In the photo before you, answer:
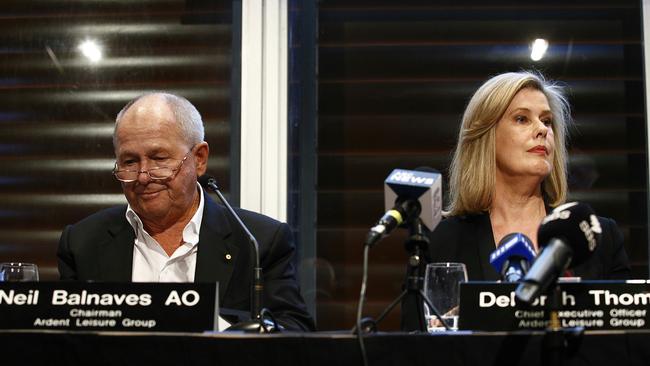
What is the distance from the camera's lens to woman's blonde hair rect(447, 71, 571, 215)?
2.58 m

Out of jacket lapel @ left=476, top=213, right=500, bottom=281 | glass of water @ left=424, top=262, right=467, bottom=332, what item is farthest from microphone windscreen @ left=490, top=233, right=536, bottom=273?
jacket lapel @ left=476, top=213, right=500, bottom=281

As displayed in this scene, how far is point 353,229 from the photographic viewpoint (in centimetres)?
335

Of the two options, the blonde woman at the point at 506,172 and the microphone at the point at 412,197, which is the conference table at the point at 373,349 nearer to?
the microphone at the point at 412,197

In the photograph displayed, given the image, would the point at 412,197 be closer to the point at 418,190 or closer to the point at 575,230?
the point at 418,190

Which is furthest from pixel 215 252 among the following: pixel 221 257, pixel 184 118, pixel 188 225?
pixel 184 118

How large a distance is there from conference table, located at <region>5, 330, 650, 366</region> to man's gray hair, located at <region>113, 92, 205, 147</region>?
117cm

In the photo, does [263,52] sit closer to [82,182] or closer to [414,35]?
[414,35]

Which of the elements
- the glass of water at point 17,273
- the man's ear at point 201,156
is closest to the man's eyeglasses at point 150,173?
the man's ear at point 201,156

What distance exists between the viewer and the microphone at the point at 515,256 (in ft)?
4.79

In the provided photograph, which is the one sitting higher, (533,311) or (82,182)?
(82,182)

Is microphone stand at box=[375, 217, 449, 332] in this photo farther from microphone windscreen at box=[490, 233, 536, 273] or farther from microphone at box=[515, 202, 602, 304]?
microphone at box=[515, 202, 602, 304]

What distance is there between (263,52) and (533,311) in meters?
2.26

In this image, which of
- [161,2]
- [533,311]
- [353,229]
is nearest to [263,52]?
[161,2]

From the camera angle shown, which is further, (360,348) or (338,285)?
(338,285)
